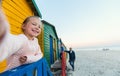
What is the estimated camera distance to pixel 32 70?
1.85 meters

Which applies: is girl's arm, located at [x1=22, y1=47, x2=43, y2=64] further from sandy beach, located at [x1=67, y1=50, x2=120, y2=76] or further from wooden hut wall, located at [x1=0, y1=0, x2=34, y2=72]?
sandy beach, located at [x1=67, y1=50, x2=120, y2=76]

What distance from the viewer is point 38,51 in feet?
7.16

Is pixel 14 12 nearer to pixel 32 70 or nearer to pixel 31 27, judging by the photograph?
pixel 31 27

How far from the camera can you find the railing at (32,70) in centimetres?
152

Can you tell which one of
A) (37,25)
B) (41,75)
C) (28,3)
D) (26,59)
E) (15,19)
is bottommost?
(41,75)

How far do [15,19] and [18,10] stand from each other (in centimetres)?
57

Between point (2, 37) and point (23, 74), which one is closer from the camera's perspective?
point (2, 37)

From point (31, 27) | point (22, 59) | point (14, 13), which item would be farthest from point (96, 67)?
point (22, 59)

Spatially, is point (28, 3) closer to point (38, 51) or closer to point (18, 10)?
point (18, 10)

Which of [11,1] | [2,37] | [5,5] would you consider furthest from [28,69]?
[11,1]

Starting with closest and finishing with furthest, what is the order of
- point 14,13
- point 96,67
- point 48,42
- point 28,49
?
point 28,49 → point 14,13 → point 48,42 → point 96,67

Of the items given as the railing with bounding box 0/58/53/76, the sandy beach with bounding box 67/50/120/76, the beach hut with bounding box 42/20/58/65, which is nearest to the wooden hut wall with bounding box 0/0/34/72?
the railing with bounding box 0/58/53/76

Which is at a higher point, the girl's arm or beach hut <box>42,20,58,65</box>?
beach hut <box>42,20,58,65</box>

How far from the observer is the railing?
4.99 feet
